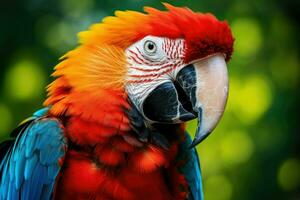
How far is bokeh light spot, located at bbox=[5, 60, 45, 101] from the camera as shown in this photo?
3295 millimetres

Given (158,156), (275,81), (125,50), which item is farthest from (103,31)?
(275,81)

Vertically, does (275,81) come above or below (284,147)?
above

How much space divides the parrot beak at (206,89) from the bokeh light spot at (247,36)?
1.85 m

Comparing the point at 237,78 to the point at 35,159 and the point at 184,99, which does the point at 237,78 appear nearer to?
the point at 184,99

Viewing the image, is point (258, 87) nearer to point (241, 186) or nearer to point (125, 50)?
point (241, 186)

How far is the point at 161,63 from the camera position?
173cm

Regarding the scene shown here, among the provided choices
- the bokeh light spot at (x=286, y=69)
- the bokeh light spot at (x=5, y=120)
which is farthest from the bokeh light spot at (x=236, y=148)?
the bokeh light spot at (x=5, y=120)

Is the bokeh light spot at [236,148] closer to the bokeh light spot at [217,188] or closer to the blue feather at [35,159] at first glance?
the bokeh light spot at [217,188]

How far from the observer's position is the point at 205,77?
166 cm

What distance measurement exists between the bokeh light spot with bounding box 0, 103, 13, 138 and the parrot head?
5.57ft

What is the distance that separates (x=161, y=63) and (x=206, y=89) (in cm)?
17

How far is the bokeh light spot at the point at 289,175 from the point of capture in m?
3.70

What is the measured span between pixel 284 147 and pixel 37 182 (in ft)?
7.62

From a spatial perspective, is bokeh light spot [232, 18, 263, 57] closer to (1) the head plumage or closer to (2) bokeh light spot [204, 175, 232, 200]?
(2) bokeh light spot [204, 175, 232, 200]
